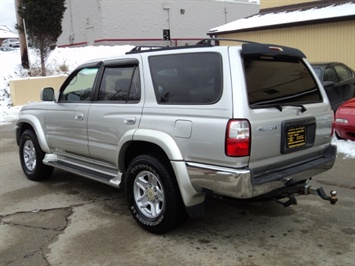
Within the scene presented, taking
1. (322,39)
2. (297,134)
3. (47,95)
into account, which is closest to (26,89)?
(47,95)

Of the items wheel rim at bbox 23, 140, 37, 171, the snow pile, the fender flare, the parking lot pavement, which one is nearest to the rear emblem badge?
the parking lot pavement

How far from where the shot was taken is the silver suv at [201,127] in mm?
3469

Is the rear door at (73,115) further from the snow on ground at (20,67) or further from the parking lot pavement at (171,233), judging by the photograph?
the snow on ground at (20,67)

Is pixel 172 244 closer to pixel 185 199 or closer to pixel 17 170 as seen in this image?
pixel 185 199

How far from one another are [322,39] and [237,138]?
11705mm

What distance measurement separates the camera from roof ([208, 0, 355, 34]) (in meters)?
13.2

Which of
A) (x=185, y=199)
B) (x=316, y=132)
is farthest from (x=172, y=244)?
(x=316, y=132)

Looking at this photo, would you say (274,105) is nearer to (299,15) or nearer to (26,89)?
(299,15)

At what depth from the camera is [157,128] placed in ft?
13.0

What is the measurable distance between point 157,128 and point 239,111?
91 cm

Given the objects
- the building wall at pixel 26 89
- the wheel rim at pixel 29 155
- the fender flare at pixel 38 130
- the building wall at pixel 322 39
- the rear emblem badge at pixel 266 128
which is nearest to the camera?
the rear emblem badge at pixel 266 128

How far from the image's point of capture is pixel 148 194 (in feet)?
13.6

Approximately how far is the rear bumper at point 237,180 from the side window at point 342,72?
7.25 meters

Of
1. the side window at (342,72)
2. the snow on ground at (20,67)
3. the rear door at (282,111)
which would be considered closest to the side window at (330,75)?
the side window at (342,72)
